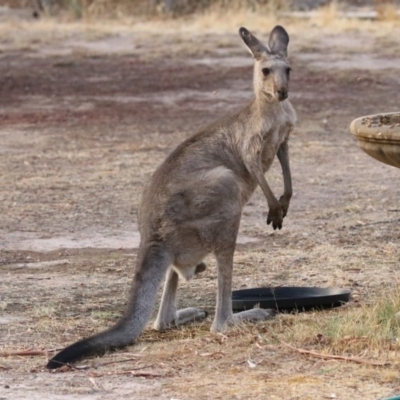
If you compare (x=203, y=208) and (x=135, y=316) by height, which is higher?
(x=203, y=208)

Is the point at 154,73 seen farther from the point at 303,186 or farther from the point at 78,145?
the point at 303,186

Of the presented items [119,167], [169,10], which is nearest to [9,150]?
[119,167]

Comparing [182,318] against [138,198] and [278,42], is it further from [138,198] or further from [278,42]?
[138,198]

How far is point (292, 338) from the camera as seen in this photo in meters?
5.43

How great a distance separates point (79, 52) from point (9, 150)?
683 cm

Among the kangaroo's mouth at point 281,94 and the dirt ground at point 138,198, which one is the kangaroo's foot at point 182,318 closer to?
the dirt ground at point 138,198

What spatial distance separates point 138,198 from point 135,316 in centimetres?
405

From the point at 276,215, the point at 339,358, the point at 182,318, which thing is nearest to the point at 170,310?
the point at 182,318

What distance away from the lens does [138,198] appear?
960 centimetres

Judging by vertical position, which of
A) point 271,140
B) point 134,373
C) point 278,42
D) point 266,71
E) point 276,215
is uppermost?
point 278,42

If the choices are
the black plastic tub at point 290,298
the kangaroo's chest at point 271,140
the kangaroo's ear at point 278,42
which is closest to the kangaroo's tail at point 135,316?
the black plastic tub at point 290,298

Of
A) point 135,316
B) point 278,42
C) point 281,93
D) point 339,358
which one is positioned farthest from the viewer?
point 278,42

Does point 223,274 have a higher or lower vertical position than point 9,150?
higher

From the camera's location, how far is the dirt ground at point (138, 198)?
16.6 feet
